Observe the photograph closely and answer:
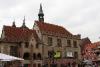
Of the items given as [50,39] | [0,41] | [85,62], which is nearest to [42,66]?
[50,39]

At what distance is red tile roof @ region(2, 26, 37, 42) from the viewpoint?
56.3 metres

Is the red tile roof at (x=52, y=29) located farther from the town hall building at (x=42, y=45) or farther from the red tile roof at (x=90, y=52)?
the red tile roof at (x=90, y=52)

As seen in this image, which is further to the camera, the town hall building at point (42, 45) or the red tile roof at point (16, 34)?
the red tile roof at point (16, 34)

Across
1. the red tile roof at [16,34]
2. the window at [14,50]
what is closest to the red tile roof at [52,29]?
the red tile roof at [16,34]

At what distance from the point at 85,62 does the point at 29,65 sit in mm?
21724

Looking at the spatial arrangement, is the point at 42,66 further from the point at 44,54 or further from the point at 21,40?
the point at 21,40

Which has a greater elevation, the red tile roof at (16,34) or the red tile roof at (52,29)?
the red tile roof at (52,29)

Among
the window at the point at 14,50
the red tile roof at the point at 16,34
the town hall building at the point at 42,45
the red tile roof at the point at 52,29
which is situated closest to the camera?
the window at the point at 14,50

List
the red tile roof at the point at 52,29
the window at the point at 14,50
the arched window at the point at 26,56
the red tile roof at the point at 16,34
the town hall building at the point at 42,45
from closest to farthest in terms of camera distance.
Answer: the window at the point at 14,50
the town hall building at the point at 42,45
the red tile roof at the point at 16,34
the arched window at the point at 26,56
the red tile roof at the point at 52,29

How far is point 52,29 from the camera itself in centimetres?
6644

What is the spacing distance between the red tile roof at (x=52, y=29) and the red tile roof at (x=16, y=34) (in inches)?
124

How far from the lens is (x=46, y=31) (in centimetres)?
6200

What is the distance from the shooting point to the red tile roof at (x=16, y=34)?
5635cm

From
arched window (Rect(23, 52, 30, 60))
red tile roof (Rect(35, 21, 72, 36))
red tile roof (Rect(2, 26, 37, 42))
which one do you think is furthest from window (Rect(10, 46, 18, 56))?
red tile roof (Rect(35, 21, 72, 36))
